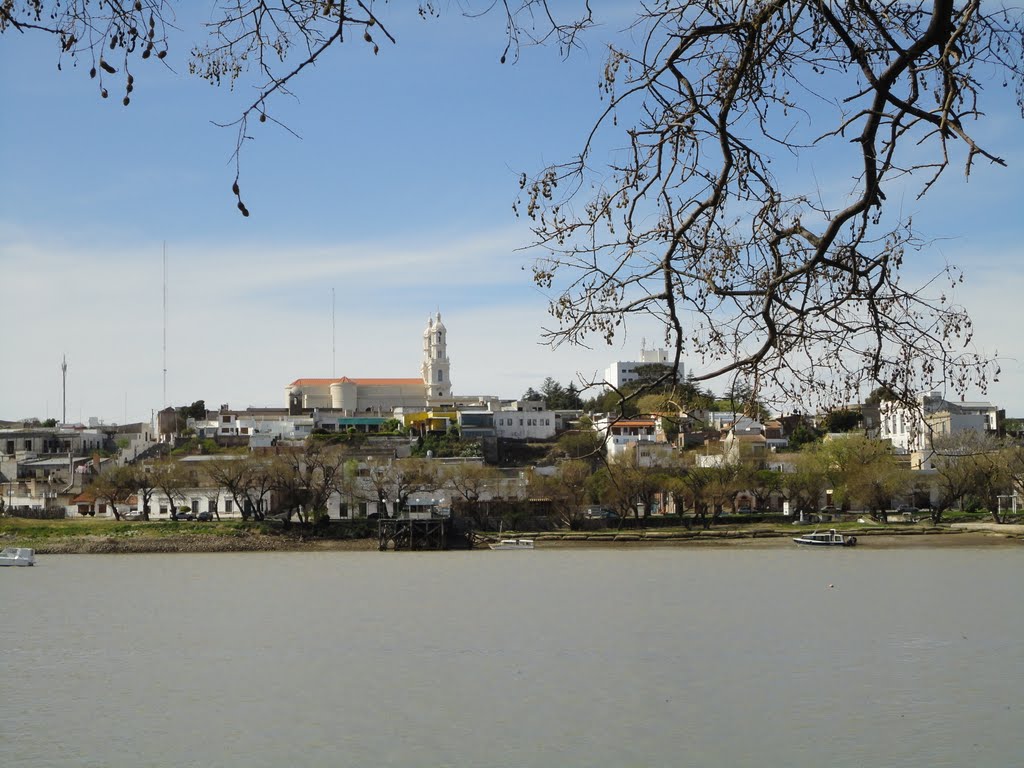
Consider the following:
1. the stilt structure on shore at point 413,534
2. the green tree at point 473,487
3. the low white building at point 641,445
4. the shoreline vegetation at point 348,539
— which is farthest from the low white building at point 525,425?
the stilt structure on shore at point 413,534

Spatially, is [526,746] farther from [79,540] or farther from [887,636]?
[79,540]

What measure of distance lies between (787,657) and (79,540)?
32.1 metres

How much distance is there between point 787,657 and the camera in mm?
17125

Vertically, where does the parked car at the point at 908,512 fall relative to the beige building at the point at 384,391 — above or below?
below

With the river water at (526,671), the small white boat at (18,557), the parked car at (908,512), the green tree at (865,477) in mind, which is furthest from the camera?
the parked car at (908,512)

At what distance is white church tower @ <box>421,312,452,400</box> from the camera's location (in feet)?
319

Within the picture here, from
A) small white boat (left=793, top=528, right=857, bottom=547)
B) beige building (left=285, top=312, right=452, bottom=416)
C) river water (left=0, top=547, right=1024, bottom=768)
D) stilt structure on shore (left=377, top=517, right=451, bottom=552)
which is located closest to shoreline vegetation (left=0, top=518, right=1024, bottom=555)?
small white boat (left=793, top=528, right=857, bottom=547)

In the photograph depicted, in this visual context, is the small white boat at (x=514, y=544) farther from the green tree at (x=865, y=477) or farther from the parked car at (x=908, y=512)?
the parked car at (x=908, y=512)

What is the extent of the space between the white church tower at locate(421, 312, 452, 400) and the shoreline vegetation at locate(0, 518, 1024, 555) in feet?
169

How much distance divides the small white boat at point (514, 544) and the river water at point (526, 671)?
10956 millimetres

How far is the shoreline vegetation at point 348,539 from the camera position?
39.7 metres

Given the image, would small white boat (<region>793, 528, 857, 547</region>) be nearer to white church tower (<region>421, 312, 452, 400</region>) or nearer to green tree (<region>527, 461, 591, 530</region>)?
green tree (<region>527, 461, 591, 530</region>)

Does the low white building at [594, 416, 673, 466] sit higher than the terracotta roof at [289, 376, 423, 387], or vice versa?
the terracotta roof at [289, 376, 423, 387]

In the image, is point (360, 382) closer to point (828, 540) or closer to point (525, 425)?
point (525, 425)
